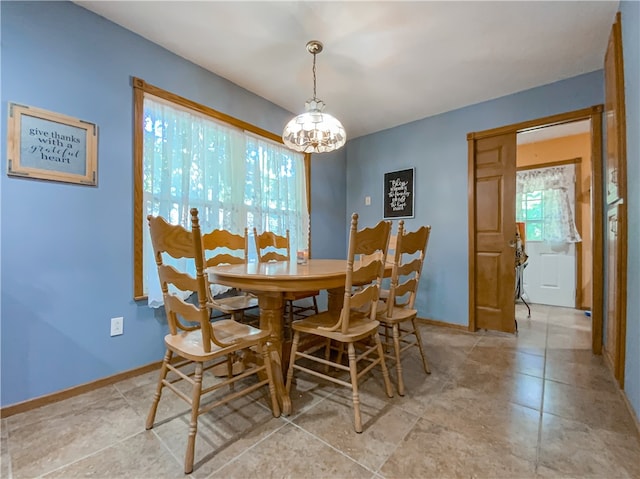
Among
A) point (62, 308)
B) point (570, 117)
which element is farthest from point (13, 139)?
point (570, 117)

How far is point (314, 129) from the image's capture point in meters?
2.16

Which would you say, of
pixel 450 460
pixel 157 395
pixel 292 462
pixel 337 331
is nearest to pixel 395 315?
pixel 337 331

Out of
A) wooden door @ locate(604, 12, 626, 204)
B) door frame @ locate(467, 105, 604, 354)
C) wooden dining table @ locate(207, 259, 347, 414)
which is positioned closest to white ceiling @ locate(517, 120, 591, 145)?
door frame @ locate(467, 105, 604, 354)

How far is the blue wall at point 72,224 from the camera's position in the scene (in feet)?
4.95

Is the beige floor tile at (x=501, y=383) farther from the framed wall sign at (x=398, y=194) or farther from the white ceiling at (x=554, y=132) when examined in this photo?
the white ceiling at (x=554, y=132)

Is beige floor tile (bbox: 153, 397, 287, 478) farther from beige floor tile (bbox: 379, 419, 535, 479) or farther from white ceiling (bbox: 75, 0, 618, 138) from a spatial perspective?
white ceiling (bbox: 75, 0, 618, 138)

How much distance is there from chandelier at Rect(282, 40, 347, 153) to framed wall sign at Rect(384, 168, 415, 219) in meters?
1.39

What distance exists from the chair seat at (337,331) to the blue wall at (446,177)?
5.72ft

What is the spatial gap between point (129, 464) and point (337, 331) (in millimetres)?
1020

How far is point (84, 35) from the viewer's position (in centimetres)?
175

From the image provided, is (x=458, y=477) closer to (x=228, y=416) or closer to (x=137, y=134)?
(x=228, y=416)

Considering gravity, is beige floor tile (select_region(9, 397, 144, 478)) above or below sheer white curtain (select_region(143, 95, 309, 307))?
below

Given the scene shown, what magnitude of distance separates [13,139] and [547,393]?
3.31 metres

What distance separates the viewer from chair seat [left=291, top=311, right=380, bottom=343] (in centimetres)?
146
